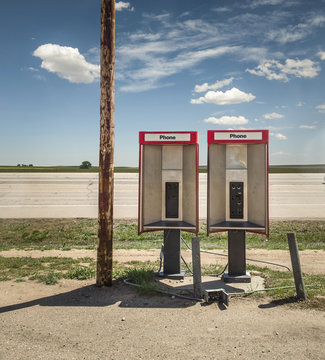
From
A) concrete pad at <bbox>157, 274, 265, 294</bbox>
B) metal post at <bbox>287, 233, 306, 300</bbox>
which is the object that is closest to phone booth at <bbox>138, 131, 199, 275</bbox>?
concrete pad at <bbox>157, 274, 265, 294</bbox>

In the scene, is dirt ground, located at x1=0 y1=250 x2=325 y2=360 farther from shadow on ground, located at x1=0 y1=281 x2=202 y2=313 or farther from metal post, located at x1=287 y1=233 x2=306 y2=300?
metal post, located at x1=287 y1=233 x2=306 y2=300

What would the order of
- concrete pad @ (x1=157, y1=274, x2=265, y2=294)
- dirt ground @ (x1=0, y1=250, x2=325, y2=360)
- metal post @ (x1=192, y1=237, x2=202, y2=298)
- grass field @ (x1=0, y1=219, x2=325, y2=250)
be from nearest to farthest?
dirt ground @ (x1=0, y1=250, x2=325, y2=360) < metal post @ (x1=192, y1=237, x2=202, y2=298) < concrete pad @ (x1=157, y1=274, x2=265, y2=294) < grass field @ (x1=0, y1=219, x2=325, y2=250)

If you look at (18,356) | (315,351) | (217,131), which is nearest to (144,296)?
(18,356)

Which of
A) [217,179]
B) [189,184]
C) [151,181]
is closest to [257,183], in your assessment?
[217,179]

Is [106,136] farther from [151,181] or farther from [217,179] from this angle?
[217,179]

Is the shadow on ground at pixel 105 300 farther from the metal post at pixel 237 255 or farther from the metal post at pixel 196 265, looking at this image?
the metal post at pixel 237 255

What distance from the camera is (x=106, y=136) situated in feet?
18.4

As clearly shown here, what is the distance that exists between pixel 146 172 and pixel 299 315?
3.46 m

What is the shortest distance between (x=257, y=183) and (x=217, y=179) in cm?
74

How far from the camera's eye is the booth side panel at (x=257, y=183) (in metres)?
6.05

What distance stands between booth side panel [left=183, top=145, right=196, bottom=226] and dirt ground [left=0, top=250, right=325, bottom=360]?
1650mm

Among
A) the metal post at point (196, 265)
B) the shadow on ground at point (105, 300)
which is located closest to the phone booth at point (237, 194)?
the metal post at point (196, 265)

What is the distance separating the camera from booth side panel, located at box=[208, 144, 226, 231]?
20.5ft

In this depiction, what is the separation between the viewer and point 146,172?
6359 mm
